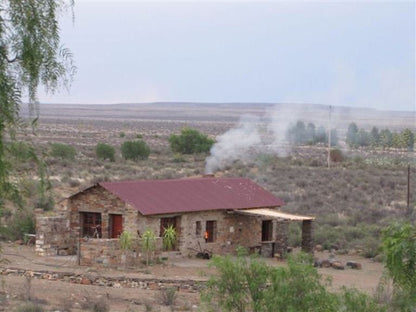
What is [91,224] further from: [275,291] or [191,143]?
[191,143]

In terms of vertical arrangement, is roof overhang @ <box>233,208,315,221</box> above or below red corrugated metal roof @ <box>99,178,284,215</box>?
below

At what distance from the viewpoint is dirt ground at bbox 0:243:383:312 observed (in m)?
24.0

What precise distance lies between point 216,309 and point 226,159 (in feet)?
122

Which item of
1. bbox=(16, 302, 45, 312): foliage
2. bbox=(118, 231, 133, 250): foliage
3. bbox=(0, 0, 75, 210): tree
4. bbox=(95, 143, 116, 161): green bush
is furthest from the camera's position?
bbox=(95, 143, 116, 161): green bush

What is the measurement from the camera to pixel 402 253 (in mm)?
12367

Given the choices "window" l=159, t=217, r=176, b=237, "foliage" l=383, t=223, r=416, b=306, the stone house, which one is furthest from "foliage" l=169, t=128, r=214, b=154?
"foliage" l=383, t=223, r=416, b=306

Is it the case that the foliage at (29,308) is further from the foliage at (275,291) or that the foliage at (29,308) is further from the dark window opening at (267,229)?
the dark window opening at (267,229)

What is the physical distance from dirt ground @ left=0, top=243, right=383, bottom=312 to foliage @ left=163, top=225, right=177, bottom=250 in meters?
0.47

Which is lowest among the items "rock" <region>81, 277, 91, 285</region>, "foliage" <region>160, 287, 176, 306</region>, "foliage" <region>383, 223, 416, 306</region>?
"rock" <region>81, 277, 91, 285</region>

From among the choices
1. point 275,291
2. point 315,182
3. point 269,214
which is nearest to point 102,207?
point 269,214

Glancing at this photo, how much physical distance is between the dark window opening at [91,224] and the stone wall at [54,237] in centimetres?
49

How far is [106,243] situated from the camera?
30.2 meters

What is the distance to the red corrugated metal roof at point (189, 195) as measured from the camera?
33000 mm

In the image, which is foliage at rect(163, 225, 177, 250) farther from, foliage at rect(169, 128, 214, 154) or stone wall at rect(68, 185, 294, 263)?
foliage at rect(169, 128, 214, 154)
